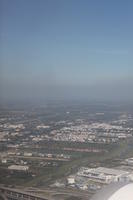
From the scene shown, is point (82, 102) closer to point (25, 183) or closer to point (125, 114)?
point (125, 114)

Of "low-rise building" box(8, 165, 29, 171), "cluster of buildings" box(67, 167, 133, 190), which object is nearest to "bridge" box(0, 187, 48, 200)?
"low-rise building" box(8, 165, 29, 171)

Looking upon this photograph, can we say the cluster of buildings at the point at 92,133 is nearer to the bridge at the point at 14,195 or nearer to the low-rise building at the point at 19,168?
the low-rise building at the point at 19,168

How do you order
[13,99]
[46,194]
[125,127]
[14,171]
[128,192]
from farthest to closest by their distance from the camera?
[125,127], [13,99], [14,171], [46,194], [128,192]

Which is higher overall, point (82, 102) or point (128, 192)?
point (82, 102)

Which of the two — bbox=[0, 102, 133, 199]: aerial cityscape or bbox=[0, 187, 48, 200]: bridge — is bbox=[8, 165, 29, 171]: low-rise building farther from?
bbox=[0, 187, 48, 200]: bridge

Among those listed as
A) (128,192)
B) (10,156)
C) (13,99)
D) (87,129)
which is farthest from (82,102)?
(128,192)

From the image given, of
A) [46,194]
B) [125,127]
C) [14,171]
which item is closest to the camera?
[46,194]

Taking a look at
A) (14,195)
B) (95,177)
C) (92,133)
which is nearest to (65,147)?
(92,133)

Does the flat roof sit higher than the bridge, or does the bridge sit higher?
the flat roof

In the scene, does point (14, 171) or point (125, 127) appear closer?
point (14, 171)

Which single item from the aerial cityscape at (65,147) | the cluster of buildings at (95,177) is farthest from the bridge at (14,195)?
the cluster of buildings at (95,177)

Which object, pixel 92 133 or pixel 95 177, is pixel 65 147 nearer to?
pixel 92 133
